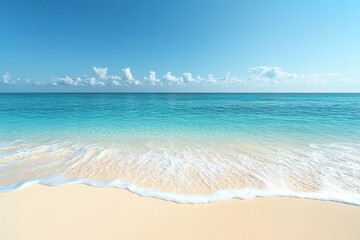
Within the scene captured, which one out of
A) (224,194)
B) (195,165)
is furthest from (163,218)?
(195,165)

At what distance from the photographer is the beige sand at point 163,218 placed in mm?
3096

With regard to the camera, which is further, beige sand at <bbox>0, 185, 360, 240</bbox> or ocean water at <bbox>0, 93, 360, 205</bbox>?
ocean water at <bbox>0, 93, 360, 205</bbox>

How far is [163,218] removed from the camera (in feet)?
11.3

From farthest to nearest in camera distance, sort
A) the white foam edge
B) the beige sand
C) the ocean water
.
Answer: the ocean water < the white foam edge < the beige sand

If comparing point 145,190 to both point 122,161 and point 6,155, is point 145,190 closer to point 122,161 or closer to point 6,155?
point 122,161

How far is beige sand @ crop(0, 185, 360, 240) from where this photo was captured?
3096 mm

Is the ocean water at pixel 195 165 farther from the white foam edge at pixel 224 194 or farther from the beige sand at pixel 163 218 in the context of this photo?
the beige sand at pixel 163 218

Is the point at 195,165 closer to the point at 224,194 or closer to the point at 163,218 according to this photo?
the point at 224,194

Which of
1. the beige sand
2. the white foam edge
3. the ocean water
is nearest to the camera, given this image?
the beige sand

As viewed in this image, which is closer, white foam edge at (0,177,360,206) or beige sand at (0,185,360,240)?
beige sand at (0,185,360,240)

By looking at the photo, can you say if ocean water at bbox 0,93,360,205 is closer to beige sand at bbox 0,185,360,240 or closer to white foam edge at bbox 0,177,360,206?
white foam edge at bbox 0,177,360,206

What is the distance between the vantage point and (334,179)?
5.09 metres

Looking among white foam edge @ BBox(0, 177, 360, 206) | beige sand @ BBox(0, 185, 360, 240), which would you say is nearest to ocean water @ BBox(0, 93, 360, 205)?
white foam edge @ BBox(0, 177, 360, 206)

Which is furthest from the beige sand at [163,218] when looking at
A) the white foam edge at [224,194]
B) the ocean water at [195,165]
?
the ocean water at [195,165]
